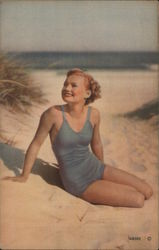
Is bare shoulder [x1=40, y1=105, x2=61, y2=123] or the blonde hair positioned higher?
the blonde hair

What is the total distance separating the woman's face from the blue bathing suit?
0.09m

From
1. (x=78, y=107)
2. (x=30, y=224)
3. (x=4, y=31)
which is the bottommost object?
(x=30, y=224)

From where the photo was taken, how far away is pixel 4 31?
3.12 m

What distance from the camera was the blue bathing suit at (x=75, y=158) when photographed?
3049 millimetres

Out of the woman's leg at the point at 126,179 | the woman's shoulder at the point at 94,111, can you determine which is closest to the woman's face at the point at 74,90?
the woman's shoulder at the point at 94,111

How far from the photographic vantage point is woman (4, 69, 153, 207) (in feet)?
10.0

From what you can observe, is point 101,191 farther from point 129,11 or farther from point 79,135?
point 129,11

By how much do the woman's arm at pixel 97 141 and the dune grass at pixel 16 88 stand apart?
41 centimetres

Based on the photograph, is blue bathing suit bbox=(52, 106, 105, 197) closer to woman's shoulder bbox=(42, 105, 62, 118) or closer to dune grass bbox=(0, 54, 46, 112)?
woman's shoulder bbox=(42, 105, 62, 118)

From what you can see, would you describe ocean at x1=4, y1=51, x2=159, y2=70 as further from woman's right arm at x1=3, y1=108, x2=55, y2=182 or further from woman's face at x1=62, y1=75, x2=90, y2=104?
woman's right arm at x1=3, y1=108, x2=55, y2=182

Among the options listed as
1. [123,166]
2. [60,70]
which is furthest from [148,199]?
[60,70]

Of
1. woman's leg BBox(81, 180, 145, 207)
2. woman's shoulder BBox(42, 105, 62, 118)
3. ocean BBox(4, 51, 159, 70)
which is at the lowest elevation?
woman's leg BBox(81, 180, 145, 207)

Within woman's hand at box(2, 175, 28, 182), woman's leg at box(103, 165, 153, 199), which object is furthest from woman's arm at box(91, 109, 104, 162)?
woman's hand at box(2, 175, 28, 182)

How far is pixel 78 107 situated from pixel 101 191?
2.10 ft
